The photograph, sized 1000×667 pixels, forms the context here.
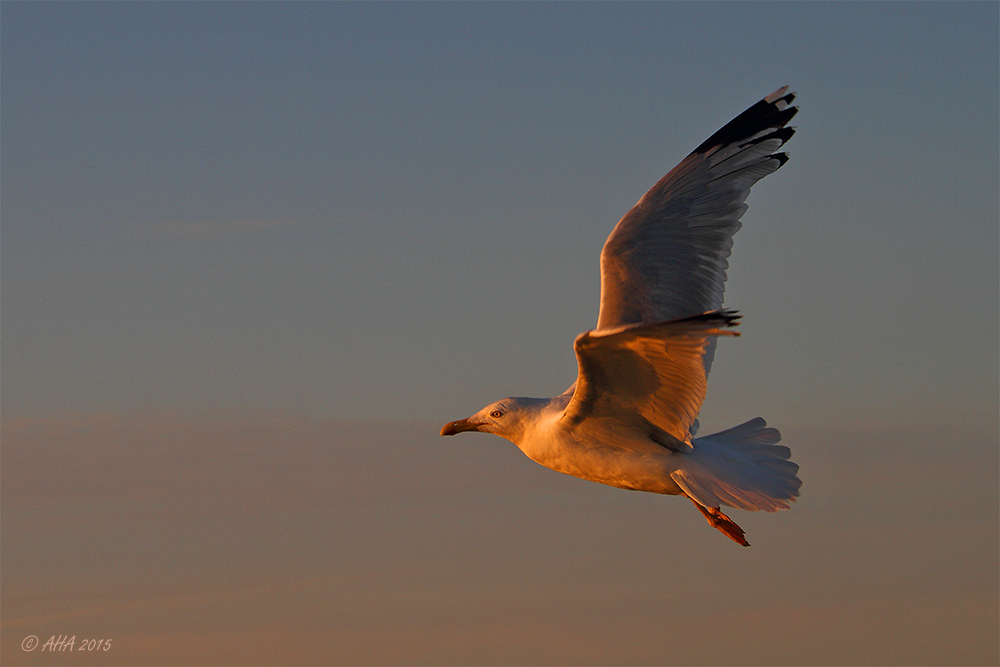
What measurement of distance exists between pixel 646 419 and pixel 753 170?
3.44m

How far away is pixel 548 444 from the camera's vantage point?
10.3m

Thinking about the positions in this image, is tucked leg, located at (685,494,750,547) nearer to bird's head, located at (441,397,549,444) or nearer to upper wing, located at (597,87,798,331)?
bird's head, located at (441,397,549,444)

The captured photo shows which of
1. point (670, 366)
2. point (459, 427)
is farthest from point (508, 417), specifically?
point (670, 366)

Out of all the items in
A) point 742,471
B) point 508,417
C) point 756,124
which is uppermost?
point 756,124

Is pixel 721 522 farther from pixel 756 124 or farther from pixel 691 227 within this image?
pixel 756 124

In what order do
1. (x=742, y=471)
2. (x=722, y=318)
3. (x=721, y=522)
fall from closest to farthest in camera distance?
(x=722, y=318) → (x=721, y=522) → (x=742, y=471)

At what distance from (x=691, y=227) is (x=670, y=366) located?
303 centimetres

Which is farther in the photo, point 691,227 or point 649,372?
point 691,227

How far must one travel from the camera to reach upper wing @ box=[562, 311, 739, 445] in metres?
8.20

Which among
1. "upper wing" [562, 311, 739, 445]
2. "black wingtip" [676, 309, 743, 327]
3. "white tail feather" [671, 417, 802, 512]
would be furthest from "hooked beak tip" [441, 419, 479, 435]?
"black wingtip" [676, 309, 743, 327]

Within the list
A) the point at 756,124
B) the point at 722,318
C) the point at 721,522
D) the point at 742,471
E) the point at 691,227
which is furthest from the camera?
the point at 756,124

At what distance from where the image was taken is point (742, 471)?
35.0 ft

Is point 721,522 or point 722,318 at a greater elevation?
point 722,318

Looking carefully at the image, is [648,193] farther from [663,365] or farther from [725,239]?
[663,365]
